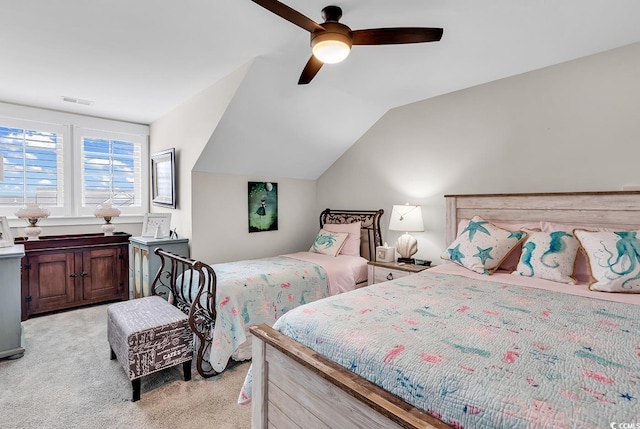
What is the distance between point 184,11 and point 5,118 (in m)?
3.25

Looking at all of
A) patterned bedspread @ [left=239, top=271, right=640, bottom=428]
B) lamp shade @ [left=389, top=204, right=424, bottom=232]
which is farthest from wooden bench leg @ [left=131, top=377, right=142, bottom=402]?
lamp shade @ [left=389, top=204, right=424, bottom=232]

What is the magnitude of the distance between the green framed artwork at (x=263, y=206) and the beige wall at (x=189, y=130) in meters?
0.73

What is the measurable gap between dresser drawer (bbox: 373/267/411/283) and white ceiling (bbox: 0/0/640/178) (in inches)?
71.6

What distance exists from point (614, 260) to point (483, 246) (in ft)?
2.48

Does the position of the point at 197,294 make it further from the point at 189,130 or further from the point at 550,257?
the point at 550,257

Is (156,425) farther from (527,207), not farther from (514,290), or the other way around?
(527,207)

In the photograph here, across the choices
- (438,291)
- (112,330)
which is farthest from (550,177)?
(112,330)

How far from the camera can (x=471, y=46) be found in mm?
2357

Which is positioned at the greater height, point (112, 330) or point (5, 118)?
point (5, 118)

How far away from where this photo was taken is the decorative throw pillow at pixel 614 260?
1843 millimetres

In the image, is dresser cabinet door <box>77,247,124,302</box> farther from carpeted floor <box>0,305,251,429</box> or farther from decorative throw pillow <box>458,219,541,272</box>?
decorative throw pillow <box>458,219,541,272</box>

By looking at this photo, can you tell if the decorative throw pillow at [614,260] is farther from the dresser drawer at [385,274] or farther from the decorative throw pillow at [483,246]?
the dresser drawer at [385,274]

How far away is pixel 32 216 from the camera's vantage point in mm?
3557

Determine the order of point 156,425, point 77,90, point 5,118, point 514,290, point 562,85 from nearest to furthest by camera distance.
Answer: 1. point 156,425
2. point 514,290
3. point 562,85
4. point 77,90
5. point 5,118
